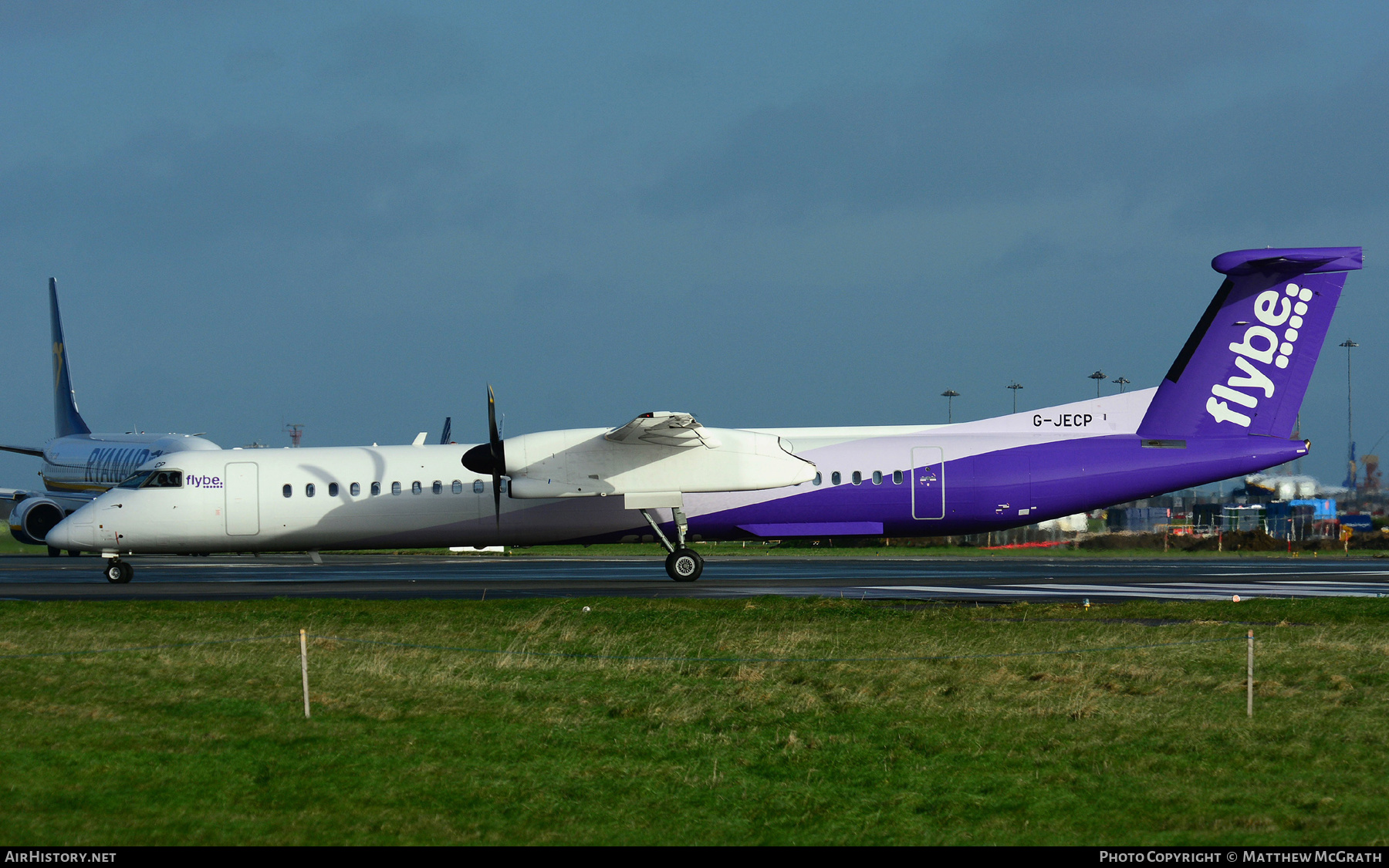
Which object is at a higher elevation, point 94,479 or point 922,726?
point 94,479

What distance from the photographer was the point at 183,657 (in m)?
14.7

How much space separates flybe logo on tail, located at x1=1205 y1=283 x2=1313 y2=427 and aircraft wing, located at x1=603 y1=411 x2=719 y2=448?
12044 millimetres

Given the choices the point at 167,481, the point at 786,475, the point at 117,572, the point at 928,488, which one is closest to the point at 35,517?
the point at 117,572

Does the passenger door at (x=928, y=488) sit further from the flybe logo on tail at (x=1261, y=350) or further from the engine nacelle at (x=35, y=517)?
the engine nacelle at (x=35, y=517)

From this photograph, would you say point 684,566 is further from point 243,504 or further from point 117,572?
point 117,572

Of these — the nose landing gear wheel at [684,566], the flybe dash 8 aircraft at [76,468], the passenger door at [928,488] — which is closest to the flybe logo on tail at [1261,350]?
the passenger door at [928,488]

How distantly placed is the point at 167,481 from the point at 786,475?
15.0 m

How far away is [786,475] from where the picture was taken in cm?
2600

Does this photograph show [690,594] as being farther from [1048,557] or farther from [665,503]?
[1048,557]

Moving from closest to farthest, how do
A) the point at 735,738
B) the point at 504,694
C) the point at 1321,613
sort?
the point at 735,738 → the point at 504,694 → the point at 1321,613

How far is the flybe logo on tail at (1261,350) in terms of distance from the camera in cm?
2638

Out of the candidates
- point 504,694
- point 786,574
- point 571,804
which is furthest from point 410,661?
point 786,574

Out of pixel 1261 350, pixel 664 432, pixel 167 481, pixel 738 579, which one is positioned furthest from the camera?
pixel 738 579

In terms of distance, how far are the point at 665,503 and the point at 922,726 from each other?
1559cm
